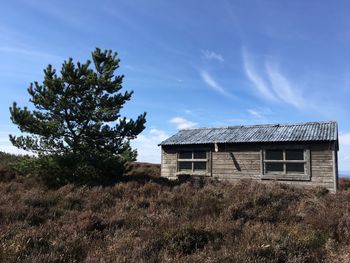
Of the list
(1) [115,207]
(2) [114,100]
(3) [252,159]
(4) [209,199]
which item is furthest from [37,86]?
(3) [252,159]

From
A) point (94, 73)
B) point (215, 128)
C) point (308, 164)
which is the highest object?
point (94, 73)

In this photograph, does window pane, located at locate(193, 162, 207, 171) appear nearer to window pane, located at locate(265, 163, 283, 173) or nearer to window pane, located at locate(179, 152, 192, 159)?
window pane, located at locate(179, 152, 192, 159)

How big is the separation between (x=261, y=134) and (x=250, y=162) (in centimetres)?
162

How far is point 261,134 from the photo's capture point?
17438mm

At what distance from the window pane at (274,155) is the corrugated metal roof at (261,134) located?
2.01 feet

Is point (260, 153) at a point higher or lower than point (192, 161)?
higher

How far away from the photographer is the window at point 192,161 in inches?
723

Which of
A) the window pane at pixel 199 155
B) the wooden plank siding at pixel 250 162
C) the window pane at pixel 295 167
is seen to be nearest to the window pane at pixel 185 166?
the wooden plank siding at pixel 250 162

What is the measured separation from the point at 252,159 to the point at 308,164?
8.68 ft

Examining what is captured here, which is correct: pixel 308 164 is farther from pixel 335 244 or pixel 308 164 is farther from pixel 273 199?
pixel 335 244

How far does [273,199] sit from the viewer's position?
1134 centimetres

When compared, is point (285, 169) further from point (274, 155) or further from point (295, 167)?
point (274, 155)

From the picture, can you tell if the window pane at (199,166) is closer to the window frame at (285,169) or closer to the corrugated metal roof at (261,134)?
the corrugated metal roof at (261,134)


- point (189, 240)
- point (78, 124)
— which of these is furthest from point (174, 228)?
point (78, 124)
